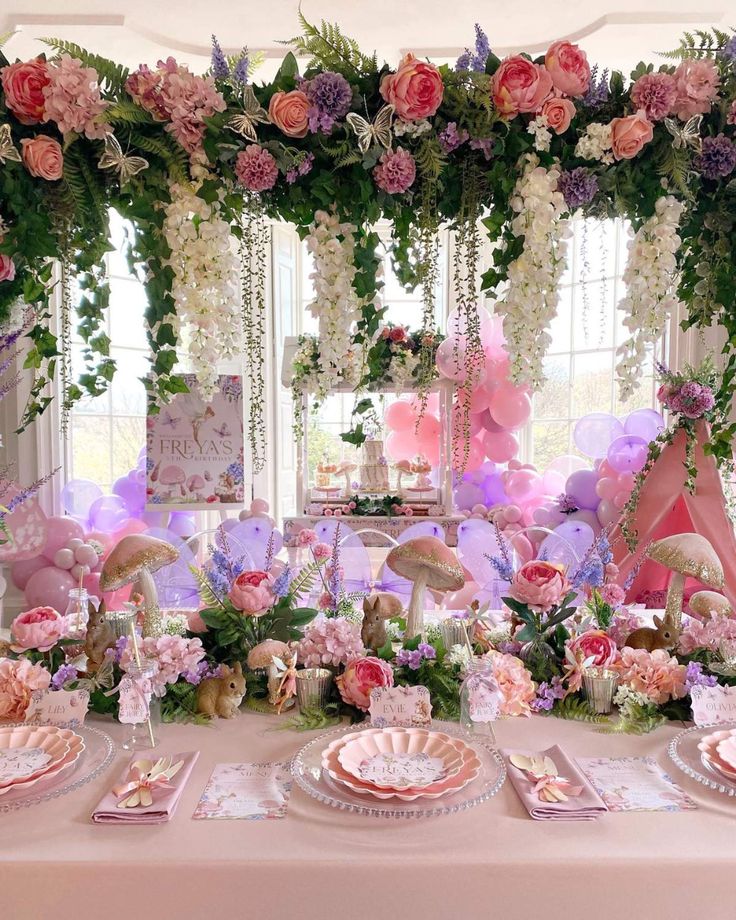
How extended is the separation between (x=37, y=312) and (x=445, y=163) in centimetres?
100

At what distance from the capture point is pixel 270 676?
1.48m

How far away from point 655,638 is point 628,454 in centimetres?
217

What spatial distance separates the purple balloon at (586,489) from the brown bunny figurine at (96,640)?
112 inches

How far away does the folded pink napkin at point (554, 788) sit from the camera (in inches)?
42.2

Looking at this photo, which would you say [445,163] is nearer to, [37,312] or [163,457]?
Result: [37,312]

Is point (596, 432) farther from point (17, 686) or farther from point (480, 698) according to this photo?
point (17, 686)

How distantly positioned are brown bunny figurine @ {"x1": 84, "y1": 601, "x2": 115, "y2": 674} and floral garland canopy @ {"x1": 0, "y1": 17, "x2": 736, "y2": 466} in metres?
0.52

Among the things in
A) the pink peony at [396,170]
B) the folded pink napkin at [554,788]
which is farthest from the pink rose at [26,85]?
the folded pink napkin at [554,788]

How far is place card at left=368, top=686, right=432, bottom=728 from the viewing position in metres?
1.35

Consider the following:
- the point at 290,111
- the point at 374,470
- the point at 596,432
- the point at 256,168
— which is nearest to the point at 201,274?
the point at 256,168

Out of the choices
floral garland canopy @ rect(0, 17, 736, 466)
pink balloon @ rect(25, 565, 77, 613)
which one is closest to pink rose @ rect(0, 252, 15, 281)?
floral garland canopy @ rect(0, 17, 736, 466)

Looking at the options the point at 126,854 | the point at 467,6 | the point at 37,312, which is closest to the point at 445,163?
the point at 37,312

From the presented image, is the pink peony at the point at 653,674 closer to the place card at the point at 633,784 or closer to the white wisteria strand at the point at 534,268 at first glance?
the place card at the point at 633,784

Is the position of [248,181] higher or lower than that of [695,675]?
higher
